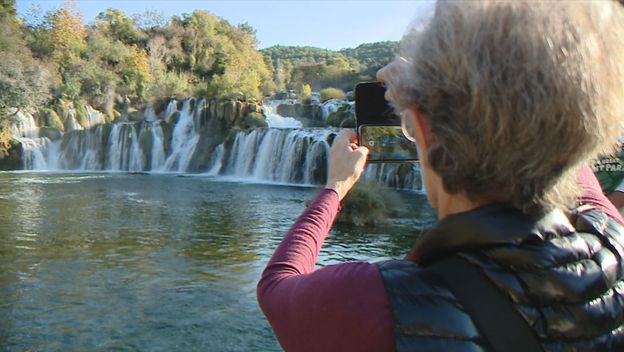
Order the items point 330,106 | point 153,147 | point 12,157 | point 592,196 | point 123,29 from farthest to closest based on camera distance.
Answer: point 123,29 < point 330,106 < point 153,147 < point 12,157 < point 592,196

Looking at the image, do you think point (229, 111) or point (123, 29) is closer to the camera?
point (229, 111)

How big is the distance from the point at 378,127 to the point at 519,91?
0.46 meters

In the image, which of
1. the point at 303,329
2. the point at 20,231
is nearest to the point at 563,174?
the point at 303,329

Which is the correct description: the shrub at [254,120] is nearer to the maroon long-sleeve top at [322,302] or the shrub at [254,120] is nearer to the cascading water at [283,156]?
the cascading water at [283,156]

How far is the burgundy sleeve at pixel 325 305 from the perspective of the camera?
90 cm

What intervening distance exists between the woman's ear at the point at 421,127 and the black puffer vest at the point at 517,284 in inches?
5.5

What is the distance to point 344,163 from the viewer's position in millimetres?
1261

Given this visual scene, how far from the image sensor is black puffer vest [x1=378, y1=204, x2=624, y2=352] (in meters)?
0.86

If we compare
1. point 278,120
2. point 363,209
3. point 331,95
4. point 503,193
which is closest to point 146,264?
point 363,209

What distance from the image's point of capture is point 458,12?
0.93 meters

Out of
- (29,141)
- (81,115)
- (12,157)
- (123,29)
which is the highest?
(123,29)

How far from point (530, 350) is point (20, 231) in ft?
32.7

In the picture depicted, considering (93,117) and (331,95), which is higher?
(331,95)

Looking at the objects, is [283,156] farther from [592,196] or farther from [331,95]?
[592,196]
